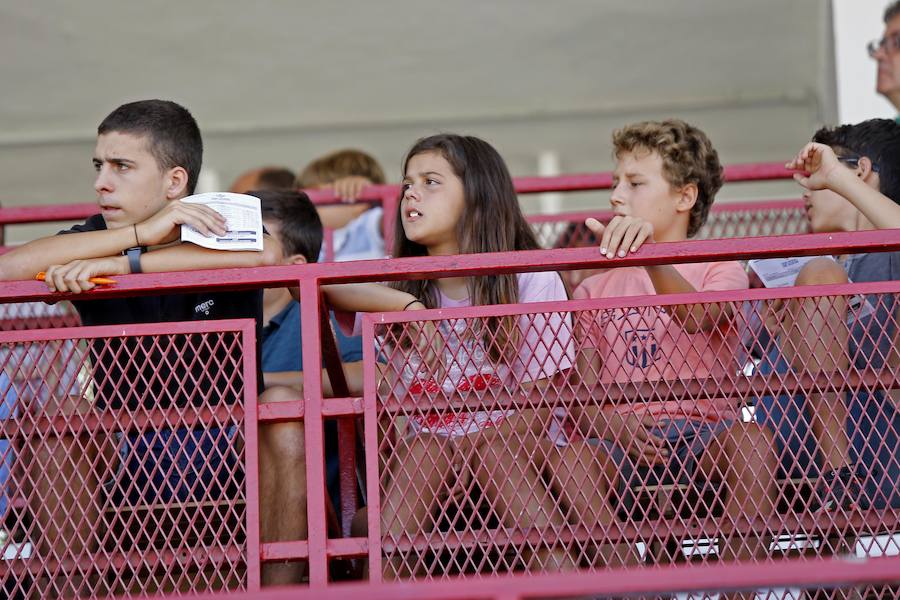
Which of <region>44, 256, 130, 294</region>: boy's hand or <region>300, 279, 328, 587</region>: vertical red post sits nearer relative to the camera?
<region>300, 279, 328, 587</region>: vertical red post

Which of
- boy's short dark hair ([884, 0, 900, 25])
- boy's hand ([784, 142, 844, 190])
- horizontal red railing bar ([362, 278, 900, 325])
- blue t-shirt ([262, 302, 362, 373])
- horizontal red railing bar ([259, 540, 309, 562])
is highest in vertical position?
boy's short dark hair ([884, 0, 900, 25])

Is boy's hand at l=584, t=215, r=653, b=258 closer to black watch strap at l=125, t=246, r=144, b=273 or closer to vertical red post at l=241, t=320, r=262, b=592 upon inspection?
vertical red post at l=241, t=320, r=262, b=592

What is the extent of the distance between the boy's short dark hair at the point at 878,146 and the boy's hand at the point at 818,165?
0.52 m

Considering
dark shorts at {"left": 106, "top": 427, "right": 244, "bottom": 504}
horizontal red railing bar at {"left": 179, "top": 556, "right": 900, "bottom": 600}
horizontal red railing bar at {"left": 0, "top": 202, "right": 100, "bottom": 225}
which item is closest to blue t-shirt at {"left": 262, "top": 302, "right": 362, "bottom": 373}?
dark shorts at {"left": 106, "top": 427, "right": 244, "bottom": 504}

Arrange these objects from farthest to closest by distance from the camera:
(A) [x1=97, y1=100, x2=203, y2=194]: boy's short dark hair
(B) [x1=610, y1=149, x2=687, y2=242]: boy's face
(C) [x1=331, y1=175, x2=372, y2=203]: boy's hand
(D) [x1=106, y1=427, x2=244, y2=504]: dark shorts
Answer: (C) [x1=331, y1=175, x2=372, y2=203]: boy's hand
(B) [x1=610, y1=149, x2=687, y2=242]: boy's face
(A) [x1=97, y1=100, x2=203, y2=194]: boy's short dark hair
(D) [x1=106, y1=427, x2=244, y2=504]: dark shorts

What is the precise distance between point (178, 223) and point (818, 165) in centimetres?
188

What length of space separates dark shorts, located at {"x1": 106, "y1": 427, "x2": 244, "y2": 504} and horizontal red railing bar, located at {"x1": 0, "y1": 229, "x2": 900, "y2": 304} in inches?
15.0

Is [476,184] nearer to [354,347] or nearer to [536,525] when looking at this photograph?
[354,347]

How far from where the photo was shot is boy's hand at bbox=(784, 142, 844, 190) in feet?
13.0

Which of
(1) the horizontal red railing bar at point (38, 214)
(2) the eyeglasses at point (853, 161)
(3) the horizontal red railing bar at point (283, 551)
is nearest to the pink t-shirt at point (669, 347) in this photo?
(2) the eyeglasses at point (853, 161)

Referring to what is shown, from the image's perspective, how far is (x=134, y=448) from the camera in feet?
11.1

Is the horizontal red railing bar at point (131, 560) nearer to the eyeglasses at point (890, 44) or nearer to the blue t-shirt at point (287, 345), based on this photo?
the blue t-shirt at point (287, 345)

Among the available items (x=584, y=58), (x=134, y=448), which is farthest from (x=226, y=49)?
(x=134, y=448)

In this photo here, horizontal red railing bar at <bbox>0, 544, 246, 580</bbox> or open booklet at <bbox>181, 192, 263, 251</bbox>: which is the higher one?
open booklet at <bbox>181, 192, 263, 251</bbox>
